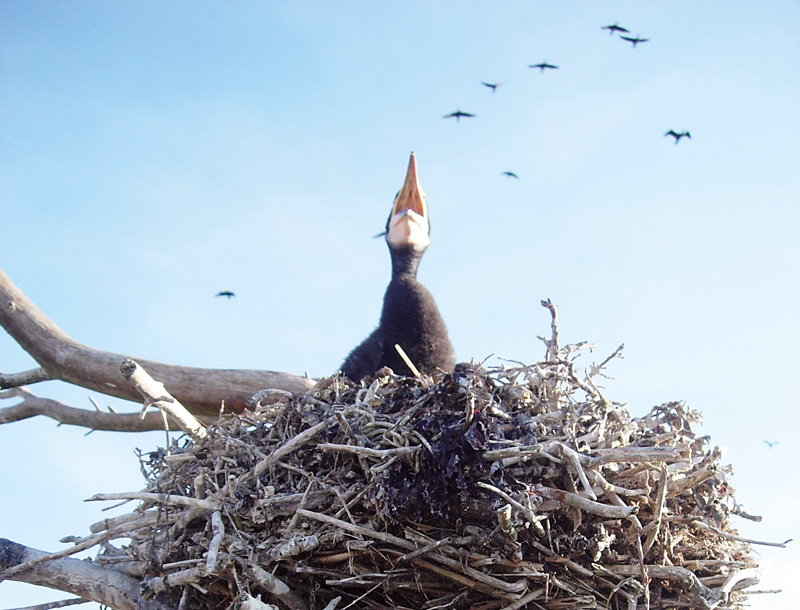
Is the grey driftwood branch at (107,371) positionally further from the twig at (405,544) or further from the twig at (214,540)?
the twig at (405,544)

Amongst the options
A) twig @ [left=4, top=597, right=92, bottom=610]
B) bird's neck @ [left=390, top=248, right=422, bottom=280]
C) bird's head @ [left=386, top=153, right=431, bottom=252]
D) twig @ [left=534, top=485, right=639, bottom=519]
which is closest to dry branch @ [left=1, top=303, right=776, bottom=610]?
twig @ [left=534, top=485, right=639, bottom=519]

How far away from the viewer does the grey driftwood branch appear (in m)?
5.93

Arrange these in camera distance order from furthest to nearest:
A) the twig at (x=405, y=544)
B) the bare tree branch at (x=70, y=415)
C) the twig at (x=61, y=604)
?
the bare tree branch at (x=70, y=415) → the twig at (x=61, y=604) → the twig at (x=405, y=544)

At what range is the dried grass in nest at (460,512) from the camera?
310 centimetres

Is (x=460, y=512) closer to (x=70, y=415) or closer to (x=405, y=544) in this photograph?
(x=405, y=544)

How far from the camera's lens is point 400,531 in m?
3.24

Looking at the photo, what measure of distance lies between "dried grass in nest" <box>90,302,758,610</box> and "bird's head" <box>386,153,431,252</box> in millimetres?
3284

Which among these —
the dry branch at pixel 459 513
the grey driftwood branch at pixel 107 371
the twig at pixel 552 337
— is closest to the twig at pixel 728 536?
the dry branch at pixel 459 513

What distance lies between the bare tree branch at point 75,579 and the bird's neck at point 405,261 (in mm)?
3609

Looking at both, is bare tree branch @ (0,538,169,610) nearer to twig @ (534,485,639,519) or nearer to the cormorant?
twig @ (534,485,639,519)

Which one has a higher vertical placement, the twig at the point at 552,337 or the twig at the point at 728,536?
the twig at the point at 552,337

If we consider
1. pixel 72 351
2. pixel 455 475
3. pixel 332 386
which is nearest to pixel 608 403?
pixel 455 475

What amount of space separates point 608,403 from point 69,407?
4.68 m

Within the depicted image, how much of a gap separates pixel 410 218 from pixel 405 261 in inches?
16.6
